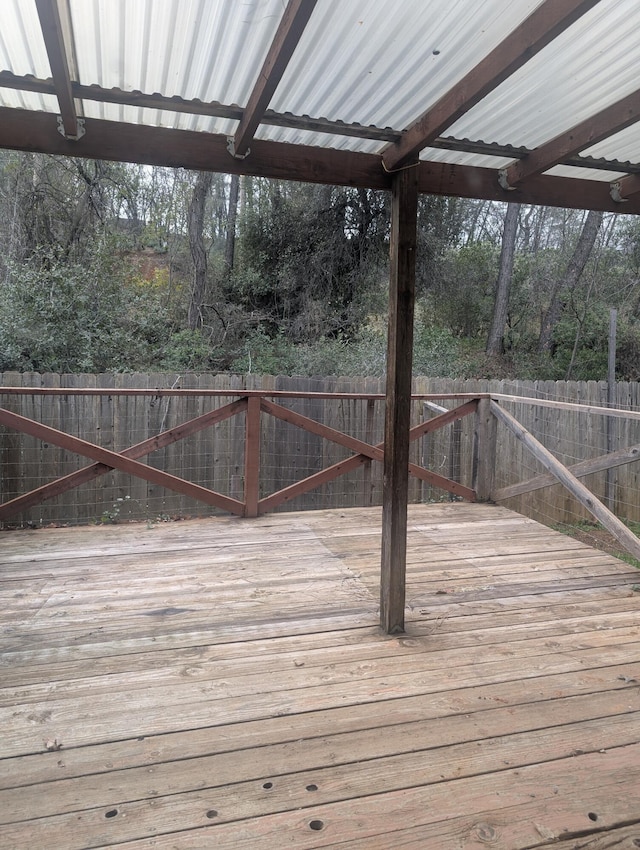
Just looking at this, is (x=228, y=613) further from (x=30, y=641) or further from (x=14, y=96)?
(x=14, y=96)

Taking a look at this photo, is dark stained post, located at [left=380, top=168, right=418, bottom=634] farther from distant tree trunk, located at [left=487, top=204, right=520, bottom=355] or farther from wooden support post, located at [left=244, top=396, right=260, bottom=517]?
distant tree trunk, located at [left=487, top=204, right=520, bottom=355]

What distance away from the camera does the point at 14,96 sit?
7.34 ft

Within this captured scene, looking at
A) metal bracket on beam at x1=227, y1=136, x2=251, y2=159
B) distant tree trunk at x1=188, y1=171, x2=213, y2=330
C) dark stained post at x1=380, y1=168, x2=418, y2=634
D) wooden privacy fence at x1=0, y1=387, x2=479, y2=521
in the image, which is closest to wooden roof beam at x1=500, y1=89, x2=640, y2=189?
dark stained post at x1=380, y1=168, x2=418, y2=634

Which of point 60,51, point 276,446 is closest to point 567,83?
point 60,51

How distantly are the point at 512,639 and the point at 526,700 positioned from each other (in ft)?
1.64

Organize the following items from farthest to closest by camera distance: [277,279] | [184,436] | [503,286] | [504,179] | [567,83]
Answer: [503,286] < [277,279] < [184,436] < [504,179] < [567,83]

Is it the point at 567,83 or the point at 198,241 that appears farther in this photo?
the point at 198,241

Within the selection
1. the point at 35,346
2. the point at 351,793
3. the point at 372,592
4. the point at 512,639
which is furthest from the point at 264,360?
the point at 351,793

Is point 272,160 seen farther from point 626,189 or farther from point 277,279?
point 277,279

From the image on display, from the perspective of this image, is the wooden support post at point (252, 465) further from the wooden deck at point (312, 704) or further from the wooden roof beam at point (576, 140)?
the wooden roof beam at point (576, 140)

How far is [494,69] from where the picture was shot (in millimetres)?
1836

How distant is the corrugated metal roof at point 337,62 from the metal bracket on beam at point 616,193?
41 cm

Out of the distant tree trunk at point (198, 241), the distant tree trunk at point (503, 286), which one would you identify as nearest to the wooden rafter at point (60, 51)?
the distant tree trunk at point (198, 241)

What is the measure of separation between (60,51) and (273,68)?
0.64 m
